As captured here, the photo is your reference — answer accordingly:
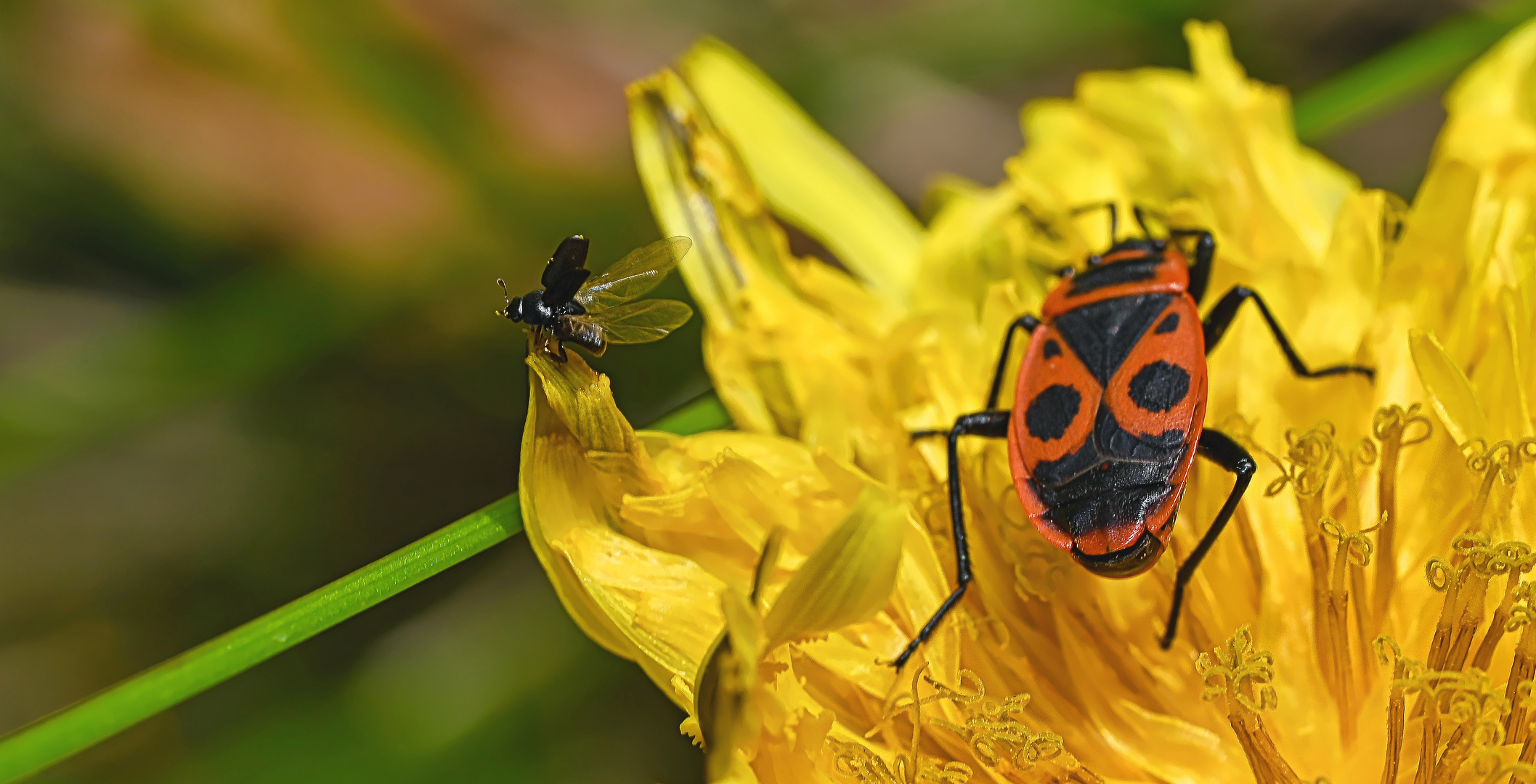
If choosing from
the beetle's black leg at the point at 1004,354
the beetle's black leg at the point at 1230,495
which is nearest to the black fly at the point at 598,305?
the beetle's black leg at the point at 1004,354

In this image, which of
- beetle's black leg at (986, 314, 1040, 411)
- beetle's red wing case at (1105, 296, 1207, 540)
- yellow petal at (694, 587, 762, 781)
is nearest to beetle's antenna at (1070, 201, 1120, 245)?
beetle's black leg at (986, 314, 1040, 411)

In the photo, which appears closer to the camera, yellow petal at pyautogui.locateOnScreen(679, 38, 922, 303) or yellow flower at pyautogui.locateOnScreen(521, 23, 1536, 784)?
yellow flower at pyautogui.locateOnScreen(521, 23, 1536, 784)

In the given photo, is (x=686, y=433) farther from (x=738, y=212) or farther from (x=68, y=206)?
(x=68, y=206)

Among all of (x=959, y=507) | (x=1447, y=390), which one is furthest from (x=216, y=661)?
(x=1447, y=390)

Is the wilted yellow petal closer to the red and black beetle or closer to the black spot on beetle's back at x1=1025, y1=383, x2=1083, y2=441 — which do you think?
the red and black beetle

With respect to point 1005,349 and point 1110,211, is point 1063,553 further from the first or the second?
point 1110,211

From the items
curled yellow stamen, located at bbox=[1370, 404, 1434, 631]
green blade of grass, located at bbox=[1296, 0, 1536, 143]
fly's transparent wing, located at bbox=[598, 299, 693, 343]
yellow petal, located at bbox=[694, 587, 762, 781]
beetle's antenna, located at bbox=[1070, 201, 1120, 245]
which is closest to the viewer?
yellow petal, located at bbox=[694, 587, 762, 781]
